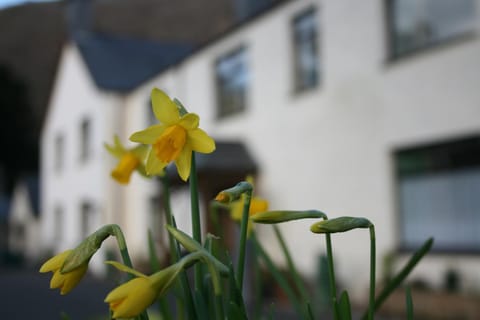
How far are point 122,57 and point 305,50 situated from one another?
11996 millimetres

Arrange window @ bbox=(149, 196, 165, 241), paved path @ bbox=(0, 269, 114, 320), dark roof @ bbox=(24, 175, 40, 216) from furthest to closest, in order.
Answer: dark roof @ bbox=(24, 175, 40, 216), window @ bbox=(149, 196, 165, 241), paved path @ bbox=(0, 269, 114, 320)

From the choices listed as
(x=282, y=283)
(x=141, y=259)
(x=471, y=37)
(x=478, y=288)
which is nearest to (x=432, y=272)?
(x=478, y=288)

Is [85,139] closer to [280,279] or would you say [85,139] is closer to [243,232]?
[280,279]

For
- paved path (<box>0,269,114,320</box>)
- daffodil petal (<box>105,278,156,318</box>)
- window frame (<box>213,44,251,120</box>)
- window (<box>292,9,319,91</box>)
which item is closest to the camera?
daffodil petal (<box>105,278,156,318</box>)

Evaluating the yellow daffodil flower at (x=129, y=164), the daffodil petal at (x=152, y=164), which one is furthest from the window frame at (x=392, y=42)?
the daffodil petal at (x=152, y=164)

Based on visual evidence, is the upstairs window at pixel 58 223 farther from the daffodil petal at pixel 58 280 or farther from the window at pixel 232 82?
the daffodil petal at pixel 58 280

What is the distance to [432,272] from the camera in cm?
845

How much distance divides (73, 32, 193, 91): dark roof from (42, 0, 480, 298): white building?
648 cm

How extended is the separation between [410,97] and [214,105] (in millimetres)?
5828

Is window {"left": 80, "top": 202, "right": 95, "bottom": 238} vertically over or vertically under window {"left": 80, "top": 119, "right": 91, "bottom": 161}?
under

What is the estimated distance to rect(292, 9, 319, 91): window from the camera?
10.7 meters

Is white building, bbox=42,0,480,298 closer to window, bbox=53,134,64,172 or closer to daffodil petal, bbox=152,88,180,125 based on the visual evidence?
daffodil petal, bbox=152,88,180,125

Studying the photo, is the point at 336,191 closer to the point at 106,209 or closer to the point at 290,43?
the point at 290,43

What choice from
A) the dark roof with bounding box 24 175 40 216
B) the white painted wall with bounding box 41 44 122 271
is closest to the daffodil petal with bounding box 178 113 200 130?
the white painted wall with bounding box 41 44 122 271
